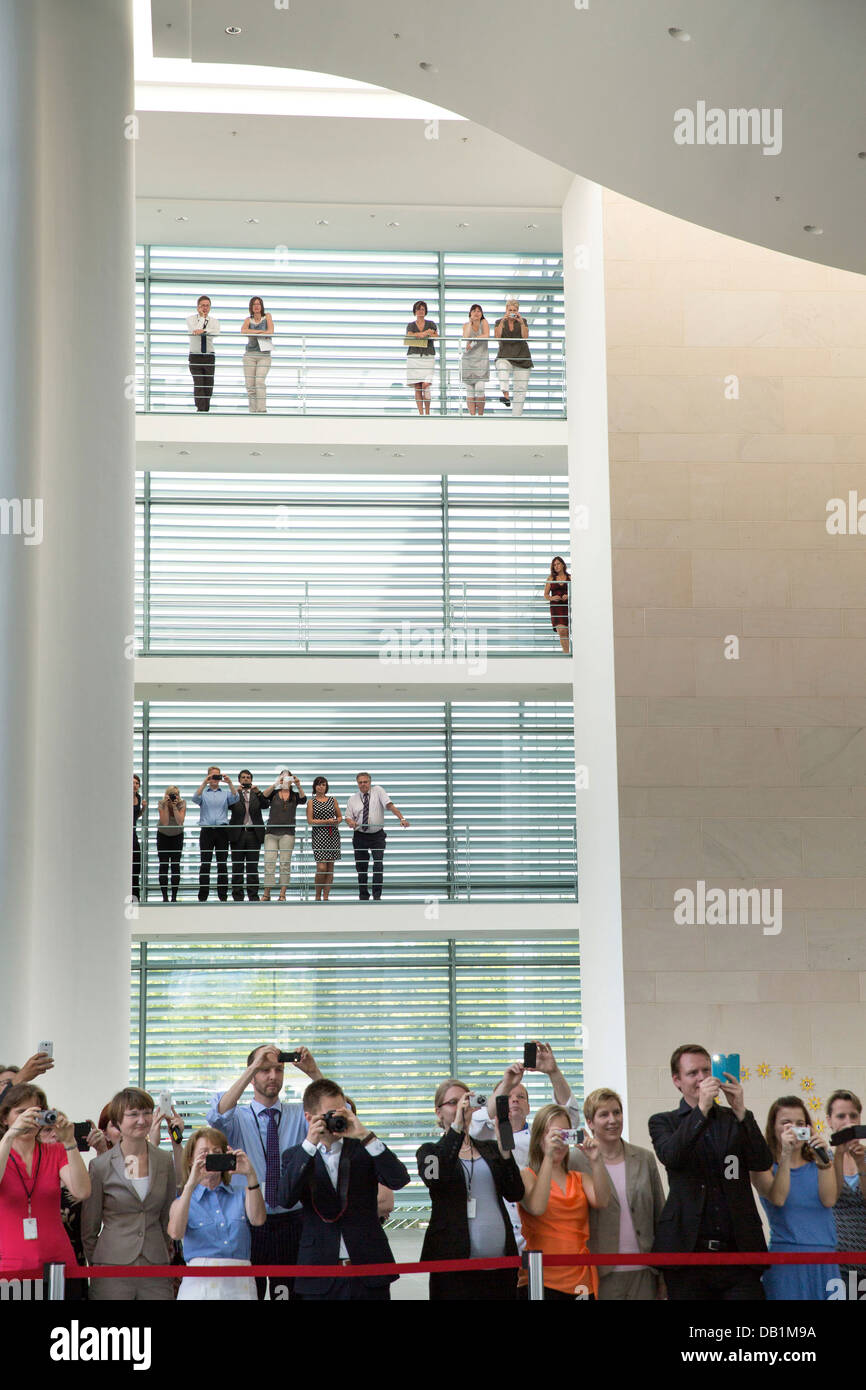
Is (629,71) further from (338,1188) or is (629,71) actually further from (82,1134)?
(82,1134)

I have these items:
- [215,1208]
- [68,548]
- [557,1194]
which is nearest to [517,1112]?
[557,1194]

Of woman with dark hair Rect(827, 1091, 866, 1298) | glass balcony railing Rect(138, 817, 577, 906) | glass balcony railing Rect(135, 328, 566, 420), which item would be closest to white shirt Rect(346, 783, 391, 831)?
glass balcony railing Rect(138, 817, 577, 906)

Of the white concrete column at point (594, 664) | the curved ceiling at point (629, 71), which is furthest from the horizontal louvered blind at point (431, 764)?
the curved ceiling at point (629, 71)

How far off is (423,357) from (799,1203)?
15036 millimetres

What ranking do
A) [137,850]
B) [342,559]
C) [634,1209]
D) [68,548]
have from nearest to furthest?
1. [634,1209]
2. [68,548]
3. [137,850]
4. [342,559]

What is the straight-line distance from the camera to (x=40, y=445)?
11.1 metres

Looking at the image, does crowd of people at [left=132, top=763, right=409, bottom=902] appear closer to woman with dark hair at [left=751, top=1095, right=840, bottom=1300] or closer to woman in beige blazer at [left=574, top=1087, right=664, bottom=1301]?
woman in beige blazer at [left=574, top=1087, right=664, bottom=1301]

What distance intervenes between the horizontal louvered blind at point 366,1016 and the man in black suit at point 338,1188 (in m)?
12.8

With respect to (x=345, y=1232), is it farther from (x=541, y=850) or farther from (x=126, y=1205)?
(x=541, y=850)

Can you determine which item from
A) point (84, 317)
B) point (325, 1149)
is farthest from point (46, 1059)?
point (84, 317)

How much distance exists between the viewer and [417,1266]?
657 centimetres

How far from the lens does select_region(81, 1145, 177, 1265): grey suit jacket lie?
687 cm

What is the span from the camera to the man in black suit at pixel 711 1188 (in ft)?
22.5
